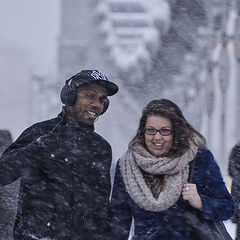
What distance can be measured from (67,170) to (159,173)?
0.44 metres

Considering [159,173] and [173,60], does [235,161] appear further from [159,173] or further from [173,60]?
[173,60]

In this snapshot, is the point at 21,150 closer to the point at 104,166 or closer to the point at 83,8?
the point at 104,166

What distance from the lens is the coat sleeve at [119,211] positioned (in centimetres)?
281

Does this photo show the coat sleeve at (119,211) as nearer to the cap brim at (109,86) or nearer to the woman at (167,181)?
the woman at (167,181)

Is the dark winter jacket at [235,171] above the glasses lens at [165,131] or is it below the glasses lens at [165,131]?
below

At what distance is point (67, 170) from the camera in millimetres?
2785

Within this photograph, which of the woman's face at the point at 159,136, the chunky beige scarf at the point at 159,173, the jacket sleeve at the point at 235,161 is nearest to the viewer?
the chunky beige scarf at the point at 159,173

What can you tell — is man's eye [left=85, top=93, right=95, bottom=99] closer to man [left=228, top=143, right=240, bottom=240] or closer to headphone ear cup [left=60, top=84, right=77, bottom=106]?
headphone ear cup [left=60, top=84, right=77, bottom=106]

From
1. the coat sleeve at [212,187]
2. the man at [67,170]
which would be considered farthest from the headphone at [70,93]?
the coat sleeve at [212,187]

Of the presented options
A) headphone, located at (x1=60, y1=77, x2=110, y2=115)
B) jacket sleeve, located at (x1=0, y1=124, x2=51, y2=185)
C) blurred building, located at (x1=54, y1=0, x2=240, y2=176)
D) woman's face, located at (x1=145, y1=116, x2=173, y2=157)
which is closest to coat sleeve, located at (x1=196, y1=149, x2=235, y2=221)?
woman's face, located at (x1=145, y1=116, x2=173, y2=157)

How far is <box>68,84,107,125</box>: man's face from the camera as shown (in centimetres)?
280

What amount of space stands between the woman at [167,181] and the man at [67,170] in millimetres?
116

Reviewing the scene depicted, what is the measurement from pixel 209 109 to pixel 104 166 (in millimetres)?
37728

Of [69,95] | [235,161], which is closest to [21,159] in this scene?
[69,95]
